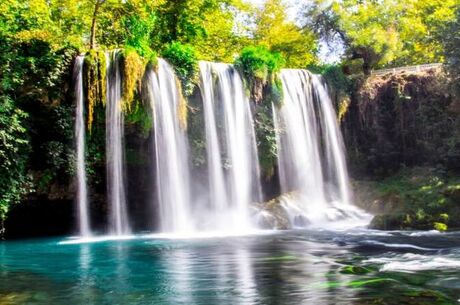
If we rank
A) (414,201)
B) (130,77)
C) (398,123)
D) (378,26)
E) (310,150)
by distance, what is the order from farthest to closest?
(378,26) → (398,123) → (310,150) → (414,201) → (130,77)

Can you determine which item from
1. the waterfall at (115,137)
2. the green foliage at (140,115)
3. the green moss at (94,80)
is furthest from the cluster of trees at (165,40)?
the green foliage at (140,115)

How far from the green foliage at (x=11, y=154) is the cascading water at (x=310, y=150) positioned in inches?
405

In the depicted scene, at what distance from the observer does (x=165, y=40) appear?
27.7 metres

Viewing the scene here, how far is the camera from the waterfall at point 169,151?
1839 centimetres

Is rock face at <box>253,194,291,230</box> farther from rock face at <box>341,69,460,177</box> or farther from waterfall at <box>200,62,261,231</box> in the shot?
rock face at <box>341,69,460,177</box>

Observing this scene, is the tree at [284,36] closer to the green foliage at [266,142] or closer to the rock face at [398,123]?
the rock face at [398,123]

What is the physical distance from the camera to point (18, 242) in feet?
52.0

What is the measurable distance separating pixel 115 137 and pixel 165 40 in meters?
11.4

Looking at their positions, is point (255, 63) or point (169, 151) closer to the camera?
point (169, 151)

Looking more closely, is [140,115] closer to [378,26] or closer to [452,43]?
[452,43]

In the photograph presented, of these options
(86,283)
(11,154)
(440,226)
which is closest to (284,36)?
(440,226)

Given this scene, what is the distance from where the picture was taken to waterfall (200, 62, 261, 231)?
19891mm

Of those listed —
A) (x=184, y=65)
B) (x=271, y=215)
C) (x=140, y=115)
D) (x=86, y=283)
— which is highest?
(x=184, y=65)

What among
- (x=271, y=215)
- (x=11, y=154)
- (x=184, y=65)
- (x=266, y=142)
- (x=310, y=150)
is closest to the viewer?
(x=11, y=154)
